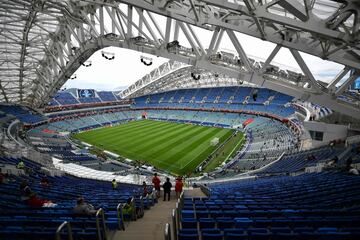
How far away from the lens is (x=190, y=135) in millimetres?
51562

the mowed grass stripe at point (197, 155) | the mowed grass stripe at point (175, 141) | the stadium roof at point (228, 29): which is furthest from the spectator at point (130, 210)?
the mowed grass stripe at point (175, 141)

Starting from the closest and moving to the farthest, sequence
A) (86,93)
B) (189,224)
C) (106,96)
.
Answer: (189,224) → (86,93) → (106,96)

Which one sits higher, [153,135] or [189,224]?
[153,135]

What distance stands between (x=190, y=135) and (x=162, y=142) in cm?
720

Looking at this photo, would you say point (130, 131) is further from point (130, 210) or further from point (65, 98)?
point (130, 210)

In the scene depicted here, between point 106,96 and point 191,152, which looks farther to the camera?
point 106,96

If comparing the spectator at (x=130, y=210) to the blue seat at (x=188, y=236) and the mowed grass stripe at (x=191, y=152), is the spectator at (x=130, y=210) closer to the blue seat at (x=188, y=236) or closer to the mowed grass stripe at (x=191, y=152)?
the blue seat at (x=188, y=236)

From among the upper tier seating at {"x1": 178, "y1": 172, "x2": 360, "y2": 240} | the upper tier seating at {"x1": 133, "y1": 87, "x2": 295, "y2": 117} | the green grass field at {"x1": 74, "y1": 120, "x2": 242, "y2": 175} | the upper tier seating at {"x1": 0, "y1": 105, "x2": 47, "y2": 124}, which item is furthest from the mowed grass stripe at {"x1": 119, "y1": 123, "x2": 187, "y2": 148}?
the upper tier seating at {"x1": 178, "y1": 172, "x2": 360, "y2": 240}

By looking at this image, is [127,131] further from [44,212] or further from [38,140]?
[44,212]

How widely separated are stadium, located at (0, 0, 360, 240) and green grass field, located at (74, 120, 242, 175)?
262mm

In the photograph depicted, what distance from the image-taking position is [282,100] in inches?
2298

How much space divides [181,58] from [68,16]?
12205mm

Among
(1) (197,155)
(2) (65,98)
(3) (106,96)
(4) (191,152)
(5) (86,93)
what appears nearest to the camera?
(1) (197,155)

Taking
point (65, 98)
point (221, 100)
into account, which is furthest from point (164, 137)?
point (65, 98)
